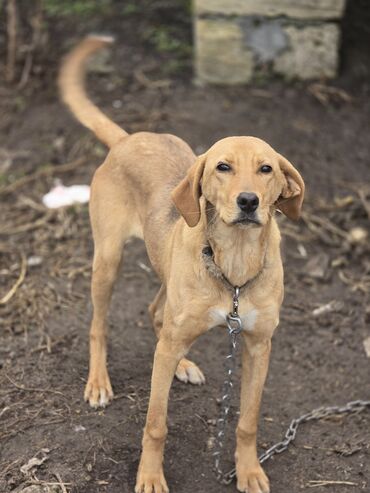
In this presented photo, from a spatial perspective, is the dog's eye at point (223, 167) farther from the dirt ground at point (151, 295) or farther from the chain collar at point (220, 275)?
the dirt ground at point (151, 295)

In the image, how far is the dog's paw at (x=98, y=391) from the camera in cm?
499

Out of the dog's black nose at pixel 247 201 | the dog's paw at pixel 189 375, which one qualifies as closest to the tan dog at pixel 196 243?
the dog's black nose at pixel 247 201

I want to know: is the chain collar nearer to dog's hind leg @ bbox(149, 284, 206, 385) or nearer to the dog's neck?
the dog's neck

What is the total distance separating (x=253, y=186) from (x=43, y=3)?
6.30 metres

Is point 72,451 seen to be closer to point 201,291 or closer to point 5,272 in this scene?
point 201,291

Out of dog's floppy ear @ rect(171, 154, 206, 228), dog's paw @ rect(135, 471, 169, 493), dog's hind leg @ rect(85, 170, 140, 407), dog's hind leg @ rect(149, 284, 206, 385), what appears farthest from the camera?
dog's hind leg @ rect(149, 284, 206, 385)

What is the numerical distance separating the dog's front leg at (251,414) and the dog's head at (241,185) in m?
0.71

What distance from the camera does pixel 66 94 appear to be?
5496mm

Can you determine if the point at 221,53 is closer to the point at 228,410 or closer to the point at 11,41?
the point at 11,41

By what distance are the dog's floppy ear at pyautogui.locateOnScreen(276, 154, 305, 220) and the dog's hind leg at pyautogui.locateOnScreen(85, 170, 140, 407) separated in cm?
112

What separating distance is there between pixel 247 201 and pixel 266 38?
16.1 ft

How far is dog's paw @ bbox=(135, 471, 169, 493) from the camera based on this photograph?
4371mm

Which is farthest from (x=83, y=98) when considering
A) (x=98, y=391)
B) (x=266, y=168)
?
(x=266, y=168)

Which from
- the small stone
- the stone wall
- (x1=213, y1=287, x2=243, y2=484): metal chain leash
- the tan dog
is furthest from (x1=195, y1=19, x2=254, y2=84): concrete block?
(x1=213, y1=287, x2=243, y2=484): metal chain leash
